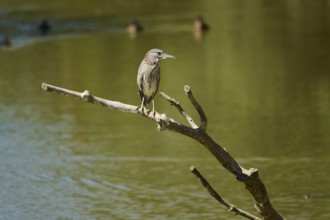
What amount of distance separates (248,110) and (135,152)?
11.0 ft

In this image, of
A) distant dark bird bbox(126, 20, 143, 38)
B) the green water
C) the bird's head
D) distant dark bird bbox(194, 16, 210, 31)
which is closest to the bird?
the bird's head

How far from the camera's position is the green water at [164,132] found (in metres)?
11.7

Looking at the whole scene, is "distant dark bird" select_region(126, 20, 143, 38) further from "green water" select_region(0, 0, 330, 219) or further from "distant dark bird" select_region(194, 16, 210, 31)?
"distant dark bird" select_region(194, 16, 210, 31)

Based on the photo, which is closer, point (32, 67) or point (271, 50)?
point (32, 67)

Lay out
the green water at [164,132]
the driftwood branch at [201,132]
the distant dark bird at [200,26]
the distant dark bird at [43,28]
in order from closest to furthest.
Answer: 1. the driftwood branch at [201,132]
2. the green water at [164,132]
3. the distant dark bird at [200,26]
4. the distant dark bird at [43,28]

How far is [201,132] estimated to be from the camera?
827 centimetres

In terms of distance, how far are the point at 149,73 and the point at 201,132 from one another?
1199 mm

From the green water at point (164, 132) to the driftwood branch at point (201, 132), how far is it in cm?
226

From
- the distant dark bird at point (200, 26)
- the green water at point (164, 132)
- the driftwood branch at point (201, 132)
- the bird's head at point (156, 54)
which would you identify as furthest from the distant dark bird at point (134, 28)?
the driftwood branch at point (201, 132)

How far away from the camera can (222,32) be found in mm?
28500

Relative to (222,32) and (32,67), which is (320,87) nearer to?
(32,67)

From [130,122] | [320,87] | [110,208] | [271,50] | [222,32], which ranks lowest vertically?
[110,208]

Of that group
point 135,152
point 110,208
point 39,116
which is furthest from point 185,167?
point 39,116

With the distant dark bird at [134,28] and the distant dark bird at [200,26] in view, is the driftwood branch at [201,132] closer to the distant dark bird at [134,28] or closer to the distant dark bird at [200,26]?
the distant dark bird at [200,26]
